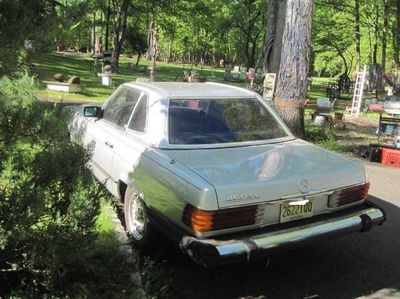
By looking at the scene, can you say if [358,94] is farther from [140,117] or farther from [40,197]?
[40,197]

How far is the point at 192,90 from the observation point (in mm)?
5176

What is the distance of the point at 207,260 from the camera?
3438 mm

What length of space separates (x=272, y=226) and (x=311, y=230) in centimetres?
34

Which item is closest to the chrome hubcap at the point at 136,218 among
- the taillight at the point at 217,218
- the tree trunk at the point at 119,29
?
the taillight at the point at 217,218

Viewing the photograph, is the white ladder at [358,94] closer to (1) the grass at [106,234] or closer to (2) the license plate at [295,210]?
(1) the grass at [106,234]

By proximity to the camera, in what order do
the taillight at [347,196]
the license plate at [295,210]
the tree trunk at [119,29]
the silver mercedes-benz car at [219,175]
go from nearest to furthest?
the silver mercedes-benz car at [219,175] < the license plate at [295,210] < the taillight at [347,196] < the tree trunk at [119,29]

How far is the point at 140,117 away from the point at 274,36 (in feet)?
31.2

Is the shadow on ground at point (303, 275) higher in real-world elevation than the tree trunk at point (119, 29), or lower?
lower

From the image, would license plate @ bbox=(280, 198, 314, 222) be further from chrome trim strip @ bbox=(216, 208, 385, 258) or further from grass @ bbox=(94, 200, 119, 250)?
grass @ bbox=(94, 200, 119, 250)

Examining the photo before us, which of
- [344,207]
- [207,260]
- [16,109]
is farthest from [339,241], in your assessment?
[16,109]

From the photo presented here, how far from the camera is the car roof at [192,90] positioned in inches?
196

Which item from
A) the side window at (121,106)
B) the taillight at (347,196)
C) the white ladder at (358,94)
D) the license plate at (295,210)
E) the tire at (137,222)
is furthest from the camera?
the white ladder at (358,94)

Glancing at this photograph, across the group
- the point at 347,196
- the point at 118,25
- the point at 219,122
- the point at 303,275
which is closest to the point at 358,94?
the point at 219,122

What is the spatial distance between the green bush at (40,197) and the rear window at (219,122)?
148 centimetres
